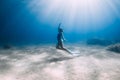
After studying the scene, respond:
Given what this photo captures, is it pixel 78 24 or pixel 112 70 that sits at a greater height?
pixel 78 24

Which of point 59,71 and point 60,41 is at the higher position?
point 60,41

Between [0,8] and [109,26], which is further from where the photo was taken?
[109,26]

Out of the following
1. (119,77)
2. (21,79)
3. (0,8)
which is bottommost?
(119,77)

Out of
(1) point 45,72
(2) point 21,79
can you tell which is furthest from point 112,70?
(2) point 21,79

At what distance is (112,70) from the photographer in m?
7.71

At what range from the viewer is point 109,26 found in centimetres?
14988

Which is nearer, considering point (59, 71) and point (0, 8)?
point (59, 71)

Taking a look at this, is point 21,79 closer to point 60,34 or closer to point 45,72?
point 45,72

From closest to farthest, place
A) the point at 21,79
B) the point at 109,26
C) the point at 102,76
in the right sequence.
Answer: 1. the point at 21,79
2. the point at 102,76
3. the point at 109,26

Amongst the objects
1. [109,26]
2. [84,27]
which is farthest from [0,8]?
[84,27]

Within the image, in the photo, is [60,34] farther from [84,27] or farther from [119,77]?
[84,27]

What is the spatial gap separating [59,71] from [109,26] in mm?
149575

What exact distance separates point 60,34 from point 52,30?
155 m

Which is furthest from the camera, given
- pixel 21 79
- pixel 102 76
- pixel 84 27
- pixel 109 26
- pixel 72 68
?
pixel 84 27
